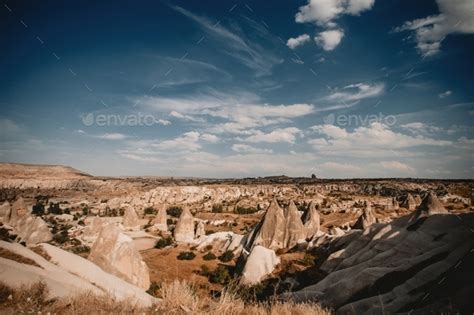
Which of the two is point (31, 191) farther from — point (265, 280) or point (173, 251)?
point (265, 280)

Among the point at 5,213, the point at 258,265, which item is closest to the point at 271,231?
the point at 258,265

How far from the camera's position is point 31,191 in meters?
125

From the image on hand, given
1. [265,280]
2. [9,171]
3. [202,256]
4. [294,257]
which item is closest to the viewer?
[265,280]

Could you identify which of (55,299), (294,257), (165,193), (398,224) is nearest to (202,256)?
(294,257)

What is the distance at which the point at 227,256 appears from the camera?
28.2m

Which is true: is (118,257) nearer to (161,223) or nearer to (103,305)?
(103,305)

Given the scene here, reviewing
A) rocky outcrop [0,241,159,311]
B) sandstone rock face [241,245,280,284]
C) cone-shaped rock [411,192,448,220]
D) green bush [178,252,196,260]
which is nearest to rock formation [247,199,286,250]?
green bush [178,252,196,260]

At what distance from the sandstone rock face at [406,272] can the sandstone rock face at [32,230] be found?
3164 cm

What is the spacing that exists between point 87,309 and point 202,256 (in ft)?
85.2

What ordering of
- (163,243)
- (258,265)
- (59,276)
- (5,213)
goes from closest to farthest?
(59,276) → (258,265) → (163,243) → (5,213)

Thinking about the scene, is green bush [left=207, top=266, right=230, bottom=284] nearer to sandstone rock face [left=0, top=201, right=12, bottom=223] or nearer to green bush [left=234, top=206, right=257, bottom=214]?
sandstone rock face [left=0, top=201, right=12, bottom=223]

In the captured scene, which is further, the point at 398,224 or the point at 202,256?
the point at 202,256

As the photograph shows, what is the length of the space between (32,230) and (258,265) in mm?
27293

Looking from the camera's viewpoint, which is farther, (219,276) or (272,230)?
(272,230)
